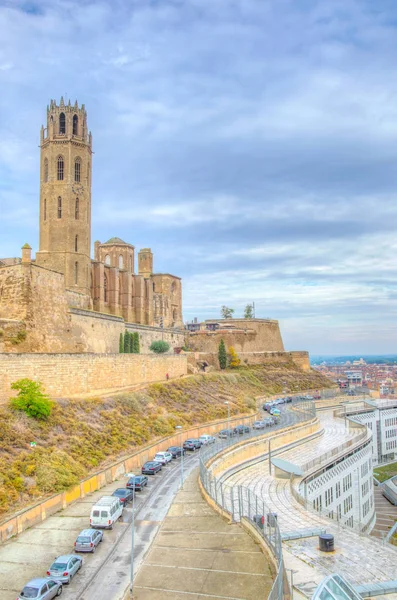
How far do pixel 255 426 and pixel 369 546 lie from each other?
2797cm

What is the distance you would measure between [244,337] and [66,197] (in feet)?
131

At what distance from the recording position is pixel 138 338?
204 ft

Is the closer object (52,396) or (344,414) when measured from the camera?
(52,396)

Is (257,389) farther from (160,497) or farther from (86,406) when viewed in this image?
(160,497)

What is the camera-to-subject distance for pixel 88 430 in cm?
A: 3453

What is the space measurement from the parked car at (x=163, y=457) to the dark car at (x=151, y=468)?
133 cm

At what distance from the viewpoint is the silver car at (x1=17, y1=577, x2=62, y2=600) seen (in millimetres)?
16328

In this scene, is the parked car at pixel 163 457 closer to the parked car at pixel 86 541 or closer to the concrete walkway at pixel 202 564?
the concrete walkway at pixel 202 564

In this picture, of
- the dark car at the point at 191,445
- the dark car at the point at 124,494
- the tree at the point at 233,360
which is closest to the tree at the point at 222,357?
the tree at the point at 233,360

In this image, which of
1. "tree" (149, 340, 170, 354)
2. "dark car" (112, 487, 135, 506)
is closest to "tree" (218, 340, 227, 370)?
"tree" (149, 340, 170, 354)

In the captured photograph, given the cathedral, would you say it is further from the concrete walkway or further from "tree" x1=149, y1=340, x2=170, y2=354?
the concrete walkway

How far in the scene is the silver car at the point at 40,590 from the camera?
643 inches

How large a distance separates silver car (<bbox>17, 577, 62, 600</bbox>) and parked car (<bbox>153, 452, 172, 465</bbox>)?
18.4 m

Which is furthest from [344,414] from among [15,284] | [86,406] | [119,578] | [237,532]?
[119,578]
